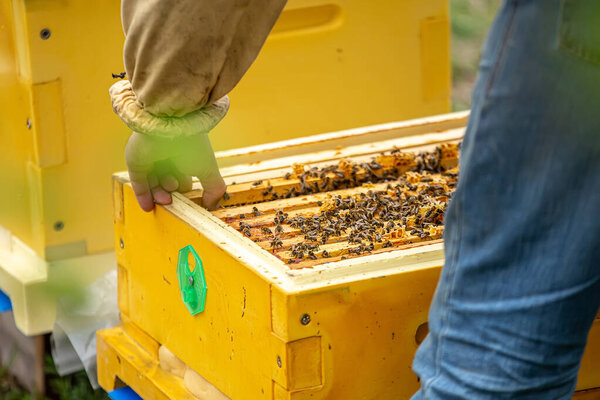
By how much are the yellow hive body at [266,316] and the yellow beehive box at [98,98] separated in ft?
0.77

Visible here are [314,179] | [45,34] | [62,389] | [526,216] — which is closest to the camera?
[526,216]

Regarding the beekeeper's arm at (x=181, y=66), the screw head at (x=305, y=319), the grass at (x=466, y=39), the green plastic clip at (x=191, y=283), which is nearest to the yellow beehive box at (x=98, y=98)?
the green plastic clip at (x=191, y=283)

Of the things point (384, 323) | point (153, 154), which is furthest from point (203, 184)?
point (384, 323)

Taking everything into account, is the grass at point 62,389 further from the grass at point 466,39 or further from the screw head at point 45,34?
the grass at point 466,39

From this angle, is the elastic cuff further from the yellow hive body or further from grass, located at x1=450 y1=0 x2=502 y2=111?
grass, located at x1=450 y1=0 x2=502 y2=111

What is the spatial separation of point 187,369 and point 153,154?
397mm

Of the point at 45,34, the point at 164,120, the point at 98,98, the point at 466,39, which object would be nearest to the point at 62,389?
the point at 98,98

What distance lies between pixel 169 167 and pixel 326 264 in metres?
0.44

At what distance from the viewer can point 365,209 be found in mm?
1675

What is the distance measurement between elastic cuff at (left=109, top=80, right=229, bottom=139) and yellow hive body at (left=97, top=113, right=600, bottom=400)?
17cm

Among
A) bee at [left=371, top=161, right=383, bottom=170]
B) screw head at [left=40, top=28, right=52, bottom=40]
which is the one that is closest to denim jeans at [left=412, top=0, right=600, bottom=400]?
bee at [left=371, top=161, right=383, bottom=170]

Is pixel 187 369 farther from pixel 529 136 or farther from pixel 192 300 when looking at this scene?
pixel 529 136

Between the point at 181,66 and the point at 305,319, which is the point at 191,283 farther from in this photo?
the point at 181,66

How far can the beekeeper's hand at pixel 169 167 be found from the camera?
154 centimetres
